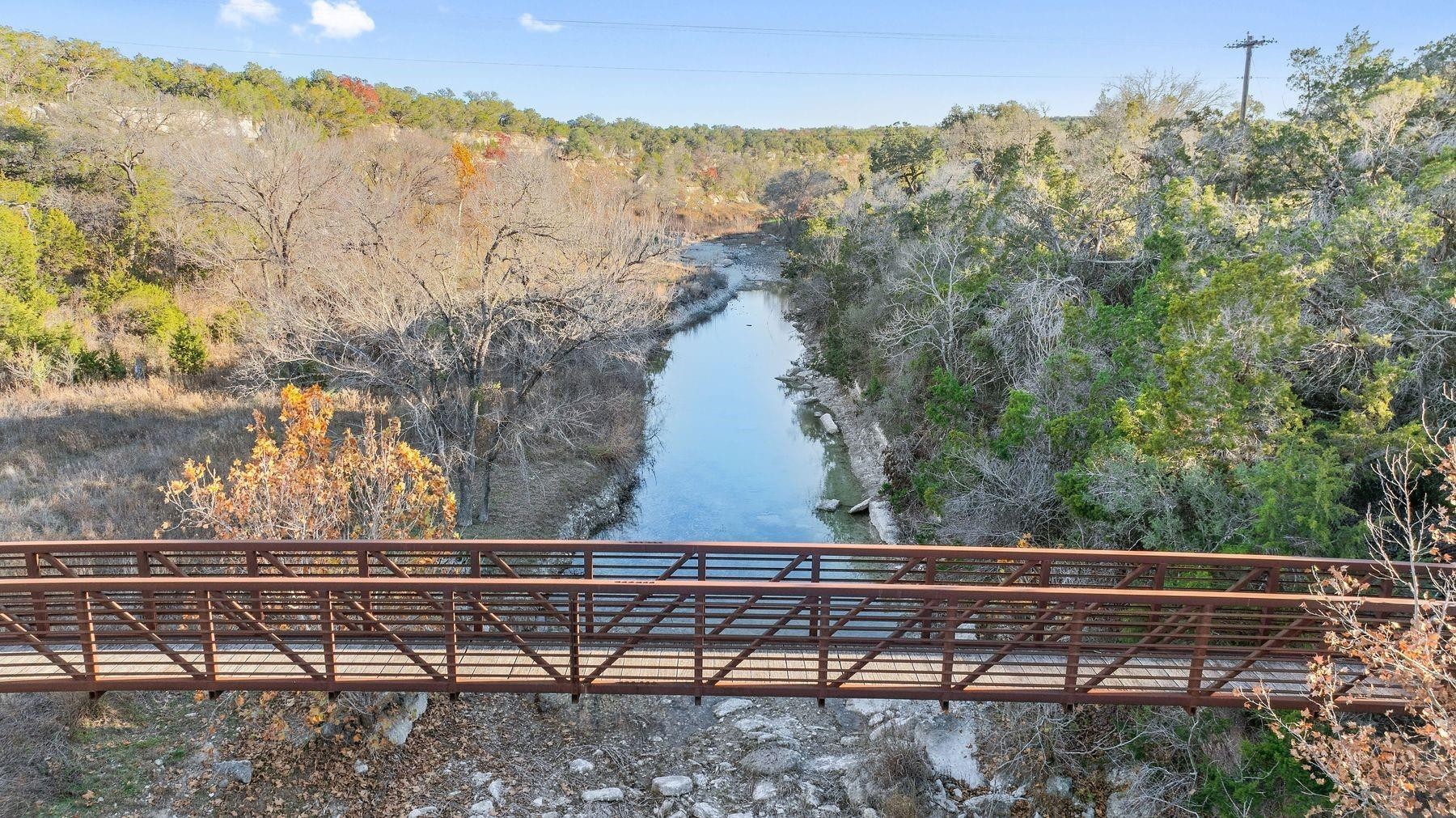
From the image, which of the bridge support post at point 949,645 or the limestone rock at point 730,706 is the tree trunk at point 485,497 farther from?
the bridge support post at point 949,645

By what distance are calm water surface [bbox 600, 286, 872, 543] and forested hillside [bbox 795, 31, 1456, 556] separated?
2.28 metres

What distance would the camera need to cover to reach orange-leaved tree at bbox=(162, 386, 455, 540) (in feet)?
32.3

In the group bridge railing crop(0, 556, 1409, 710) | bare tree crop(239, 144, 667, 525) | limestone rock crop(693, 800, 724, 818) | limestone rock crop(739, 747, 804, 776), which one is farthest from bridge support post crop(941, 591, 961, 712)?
bare tree crop(239, 144, 667, 525)

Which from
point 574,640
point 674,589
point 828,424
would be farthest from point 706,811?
point 828,424

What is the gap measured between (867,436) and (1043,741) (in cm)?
1451

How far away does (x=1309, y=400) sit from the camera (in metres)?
11.5

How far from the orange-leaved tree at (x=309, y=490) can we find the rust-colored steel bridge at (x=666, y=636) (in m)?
1.33

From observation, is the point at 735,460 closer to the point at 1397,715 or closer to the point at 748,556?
the point at 748,556

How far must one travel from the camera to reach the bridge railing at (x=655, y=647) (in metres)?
7.08

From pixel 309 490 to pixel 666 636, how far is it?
18.0 feet

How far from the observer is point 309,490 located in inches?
403

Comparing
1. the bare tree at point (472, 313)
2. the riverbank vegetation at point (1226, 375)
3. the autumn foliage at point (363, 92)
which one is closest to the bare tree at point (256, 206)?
the bare tree at point (472, 313)

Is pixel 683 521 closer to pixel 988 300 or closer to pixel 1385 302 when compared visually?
pixel 988 300

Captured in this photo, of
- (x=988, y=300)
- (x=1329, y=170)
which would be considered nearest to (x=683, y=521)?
(x=988, y=300)
